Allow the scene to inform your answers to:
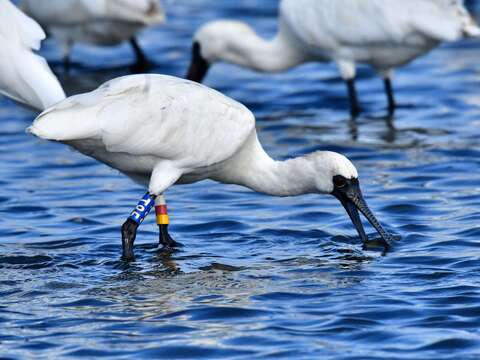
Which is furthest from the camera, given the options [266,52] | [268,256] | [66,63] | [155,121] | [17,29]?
[66,63]

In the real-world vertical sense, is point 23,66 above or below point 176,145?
above

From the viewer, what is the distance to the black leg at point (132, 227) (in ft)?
29.7

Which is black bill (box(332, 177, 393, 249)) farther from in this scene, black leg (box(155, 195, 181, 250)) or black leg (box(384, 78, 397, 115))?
black leg (box(384, 78, 397, 115))

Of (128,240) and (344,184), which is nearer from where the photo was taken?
(128,240)

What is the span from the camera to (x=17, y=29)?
9992 mm

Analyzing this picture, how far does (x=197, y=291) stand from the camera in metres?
8.19

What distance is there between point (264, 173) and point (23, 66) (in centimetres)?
186

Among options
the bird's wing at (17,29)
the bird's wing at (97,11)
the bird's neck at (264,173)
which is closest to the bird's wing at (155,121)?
the bird's neck at (264,173)

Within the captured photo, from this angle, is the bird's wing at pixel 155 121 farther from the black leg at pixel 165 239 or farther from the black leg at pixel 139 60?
the black leg at pixel 139 60

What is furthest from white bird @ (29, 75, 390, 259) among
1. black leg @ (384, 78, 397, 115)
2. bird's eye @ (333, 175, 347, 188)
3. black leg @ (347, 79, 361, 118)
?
black leg @ (384, 78, 397, 115)

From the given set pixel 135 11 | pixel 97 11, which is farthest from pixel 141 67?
pixel 97 11

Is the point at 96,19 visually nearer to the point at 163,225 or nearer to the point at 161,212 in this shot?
the point at 161,212

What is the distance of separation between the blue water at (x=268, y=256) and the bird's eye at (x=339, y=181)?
0.43 meters

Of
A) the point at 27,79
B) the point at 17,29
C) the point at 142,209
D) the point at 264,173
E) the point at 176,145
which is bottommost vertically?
the point at 142,209
